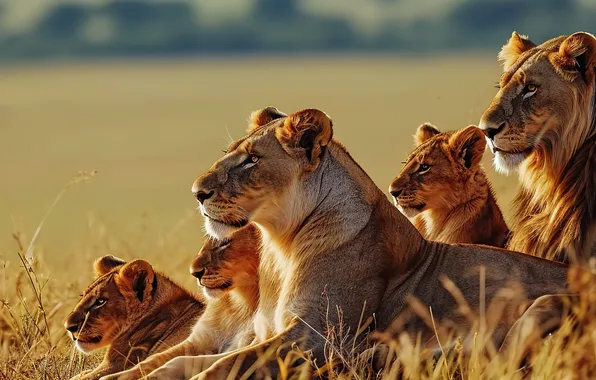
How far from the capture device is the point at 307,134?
510 cm

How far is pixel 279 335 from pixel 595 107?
186 centimetres

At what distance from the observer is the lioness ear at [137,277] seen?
601 cm

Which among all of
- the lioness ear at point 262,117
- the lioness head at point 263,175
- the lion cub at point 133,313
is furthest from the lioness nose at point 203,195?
the lion cub at point 133,313

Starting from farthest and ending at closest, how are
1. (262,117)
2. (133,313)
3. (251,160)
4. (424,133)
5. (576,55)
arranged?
(424,133) → (133,313) → (262,117) → (576,55) → (251,160)

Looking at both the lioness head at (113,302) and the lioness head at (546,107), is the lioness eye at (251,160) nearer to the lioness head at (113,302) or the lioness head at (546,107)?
the lioness head at (546,107)

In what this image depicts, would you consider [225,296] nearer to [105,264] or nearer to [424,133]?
[105,264]

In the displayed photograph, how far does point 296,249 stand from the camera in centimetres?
509

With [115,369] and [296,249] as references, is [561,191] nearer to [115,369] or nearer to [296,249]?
[296,249]

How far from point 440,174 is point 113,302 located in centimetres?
177

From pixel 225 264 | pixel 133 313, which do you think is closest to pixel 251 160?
pixel 225 264

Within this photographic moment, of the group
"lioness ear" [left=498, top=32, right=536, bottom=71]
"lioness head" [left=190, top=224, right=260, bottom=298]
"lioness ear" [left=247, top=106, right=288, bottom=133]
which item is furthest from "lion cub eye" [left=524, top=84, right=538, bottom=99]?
"lioness head" [left=190, top=224, right=260, bottom=298]

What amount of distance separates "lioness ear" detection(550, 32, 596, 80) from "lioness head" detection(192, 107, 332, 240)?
1.13 m

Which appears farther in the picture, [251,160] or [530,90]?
[530,90]

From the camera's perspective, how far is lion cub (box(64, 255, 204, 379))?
19.2 feet
